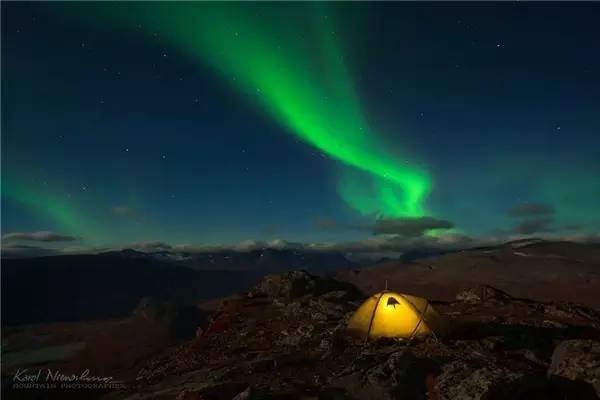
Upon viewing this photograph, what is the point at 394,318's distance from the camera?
23.7 meters

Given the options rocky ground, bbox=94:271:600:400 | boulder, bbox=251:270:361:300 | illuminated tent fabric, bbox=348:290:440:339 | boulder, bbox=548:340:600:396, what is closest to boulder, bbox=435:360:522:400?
rocky ground, bbox=94:271:600:400

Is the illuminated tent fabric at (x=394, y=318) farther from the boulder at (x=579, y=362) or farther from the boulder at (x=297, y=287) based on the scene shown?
the boulder at (x=297, y=287)

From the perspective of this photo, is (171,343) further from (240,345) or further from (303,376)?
(303,376)

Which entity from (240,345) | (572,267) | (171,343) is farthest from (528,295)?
(171,343)

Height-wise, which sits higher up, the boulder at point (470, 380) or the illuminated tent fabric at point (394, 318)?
the illuminated tent fabric at point (394, 318)

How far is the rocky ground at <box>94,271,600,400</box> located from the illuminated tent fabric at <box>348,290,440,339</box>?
69cm

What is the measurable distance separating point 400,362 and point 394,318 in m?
6.73

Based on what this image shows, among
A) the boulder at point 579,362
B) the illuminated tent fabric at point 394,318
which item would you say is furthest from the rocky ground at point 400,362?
the illuminated tent fabric at point 394,318

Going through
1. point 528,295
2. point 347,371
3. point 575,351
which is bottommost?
point 528,295

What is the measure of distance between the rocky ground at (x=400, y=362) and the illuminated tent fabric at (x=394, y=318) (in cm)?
69

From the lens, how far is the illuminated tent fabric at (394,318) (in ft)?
75.5

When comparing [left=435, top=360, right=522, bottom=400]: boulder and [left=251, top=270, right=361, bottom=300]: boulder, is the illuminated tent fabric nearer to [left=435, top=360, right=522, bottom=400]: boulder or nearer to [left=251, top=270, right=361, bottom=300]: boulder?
[left=435, top=360, right=522, bottom=400]: boulder

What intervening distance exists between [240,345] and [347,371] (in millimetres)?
15183

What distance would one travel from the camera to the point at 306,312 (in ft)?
125
